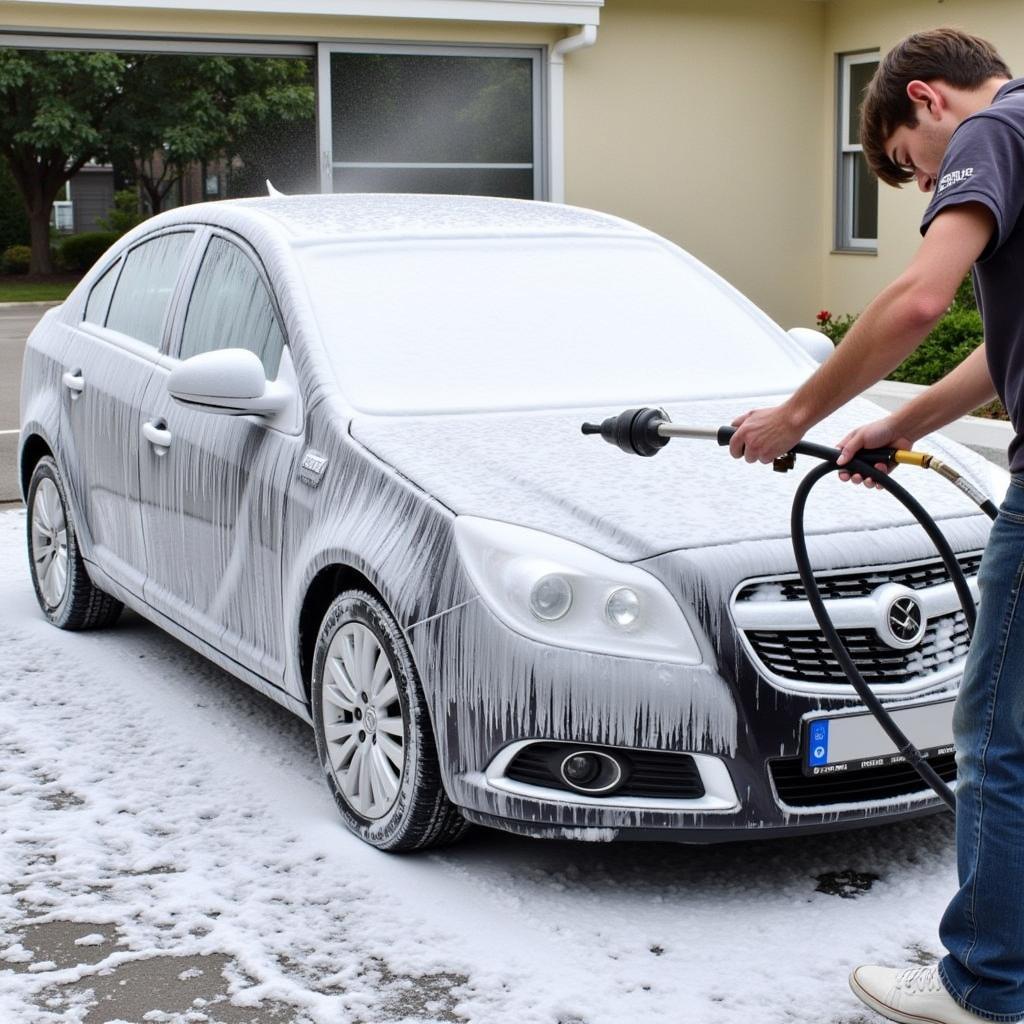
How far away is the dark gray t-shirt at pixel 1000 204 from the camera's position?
2.68m

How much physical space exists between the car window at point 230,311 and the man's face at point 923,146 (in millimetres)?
2214

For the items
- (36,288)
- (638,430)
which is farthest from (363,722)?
(36,288)

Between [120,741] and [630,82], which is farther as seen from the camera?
[630,82]

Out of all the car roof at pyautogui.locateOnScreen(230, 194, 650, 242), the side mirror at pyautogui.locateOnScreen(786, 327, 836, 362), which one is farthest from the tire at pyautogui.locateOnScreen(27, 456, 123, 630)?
the side mirror at pyautogui.locateOnScreen(786, 327, 836, 362)

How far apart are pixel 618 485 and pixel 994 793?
1.35 m

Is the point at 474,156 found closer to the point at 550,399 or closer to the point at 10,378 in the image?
the point at 10,378

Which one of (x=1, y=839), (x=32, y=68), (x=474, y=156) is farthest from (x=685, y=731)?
(x=32, y=68)

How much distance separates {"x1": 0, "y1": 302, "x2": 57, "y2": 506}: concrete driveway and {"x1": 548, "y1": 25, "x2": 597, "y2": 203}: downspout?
4.76 meters

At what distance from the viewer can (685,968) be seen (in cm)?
354

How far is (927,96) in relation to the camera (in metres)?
2.90

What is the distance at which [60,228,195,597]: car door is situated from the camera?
18.3 feet

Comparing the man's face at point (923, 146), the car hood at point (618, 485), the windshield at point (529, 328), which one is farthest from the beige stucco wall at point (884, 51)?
the man's face at point (923, 146)

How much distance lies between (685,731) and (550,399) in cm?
133

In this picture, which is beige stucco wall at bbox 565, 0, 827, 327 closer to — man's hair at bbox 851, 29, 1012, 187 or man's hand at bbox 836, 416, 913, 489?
man's hand at bbox 836, 416, 913, 489
